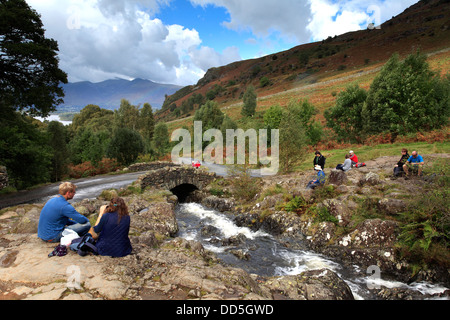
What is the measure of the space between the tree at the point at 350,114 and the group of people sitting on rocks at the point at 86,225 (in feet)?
102

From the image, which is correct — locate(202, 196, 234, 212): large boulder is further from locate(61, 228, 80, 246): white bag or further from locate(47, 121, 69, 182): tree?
locate(47, 121, 69, 182): tree

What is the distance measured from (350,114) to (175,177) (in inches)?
970

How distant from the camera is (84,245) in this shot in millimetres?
5457

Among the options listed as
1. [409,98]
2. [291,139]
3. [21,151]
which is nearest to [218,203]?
[291,139]

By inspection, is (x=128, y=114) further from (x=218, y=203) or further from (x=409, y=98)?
(x=409, y=98)

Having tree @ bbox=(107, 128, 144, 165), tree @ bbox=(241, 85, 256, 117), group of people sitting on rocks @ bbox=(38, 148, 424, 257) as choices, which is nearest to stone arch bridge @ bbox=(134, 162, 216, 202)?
group of people sitting on rocks @ bbox=(38, 148, 424, 257)

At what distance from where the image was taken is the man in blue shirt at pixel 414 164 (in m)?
11.5

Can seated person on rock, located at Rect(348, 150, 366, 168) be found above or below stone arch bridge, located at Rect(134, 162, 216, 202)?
above

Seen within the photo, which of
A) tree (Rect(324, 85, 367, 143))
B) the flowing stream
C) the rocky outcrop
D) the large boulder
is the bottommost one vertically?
the flowing stream

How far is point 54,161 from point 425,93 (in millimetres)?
40949

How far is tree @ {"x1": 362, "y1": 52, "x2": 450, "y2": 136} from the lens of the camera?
23250 mm

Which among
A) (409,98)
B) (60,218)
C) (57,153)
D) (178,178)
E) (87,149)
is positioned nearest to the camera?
(60,218)
